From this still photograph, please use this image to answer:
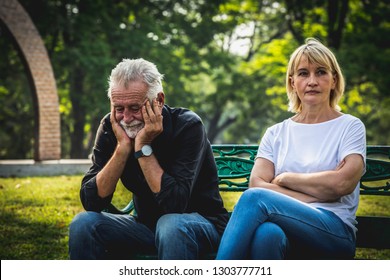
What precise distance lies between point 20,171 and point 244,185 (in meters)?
8.10

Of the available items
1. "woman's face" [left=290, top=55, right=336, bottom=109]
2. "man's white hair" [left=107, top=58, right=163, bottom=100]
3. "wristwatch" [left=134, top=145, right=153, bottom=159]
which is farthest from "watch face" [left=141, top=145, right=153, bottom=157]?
"woman's face" [left=290, top=55, right=336, bottom=109]

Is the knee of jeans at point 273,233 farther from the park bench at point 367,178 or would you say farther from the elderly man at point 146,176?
the park bench at point 367,178

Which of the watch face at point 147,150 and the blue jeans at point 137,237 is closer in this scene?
the blue jeans at point 137,237

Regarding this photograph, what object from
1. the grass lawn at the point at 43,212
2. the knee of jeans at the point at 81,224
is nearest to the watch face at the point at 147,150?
the knee of jeans at the point at 81,224

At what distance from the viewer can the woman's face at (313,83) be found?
351 centimetres

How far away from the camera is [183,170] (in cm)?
322

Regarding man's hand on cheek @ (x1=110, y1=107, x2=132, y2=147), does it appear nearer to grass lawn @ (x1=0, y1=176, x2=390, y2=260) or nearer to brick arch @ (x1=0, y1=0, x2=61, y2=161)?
grass lawn @ (x1=0, y1=176, x2=390, y2=260)

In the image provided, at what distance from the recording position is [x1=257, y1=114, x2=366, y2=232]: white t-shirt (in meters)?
3.26

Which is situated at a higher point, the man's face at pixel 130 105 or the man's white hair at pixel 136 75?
the man's white hair at pixel 136 75

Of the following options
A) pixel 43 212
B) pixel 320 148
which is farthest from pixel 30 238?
pixel 320 148

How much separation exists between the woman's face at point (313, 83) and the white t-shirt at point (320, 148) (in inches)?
6.6

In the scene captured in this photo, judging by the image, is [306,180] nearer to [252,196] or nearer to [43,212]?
[252,196]

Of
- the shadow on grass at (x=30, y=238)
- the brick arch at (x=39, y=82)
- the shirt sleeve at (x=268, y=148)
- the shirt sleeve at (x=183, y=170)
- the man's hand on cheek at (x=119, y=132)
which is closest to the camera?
the shirt sleeve at (x=183, y=170)

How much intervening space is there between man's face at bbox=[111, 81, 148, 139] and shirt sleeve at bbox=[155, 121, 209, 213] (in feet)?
0.93
